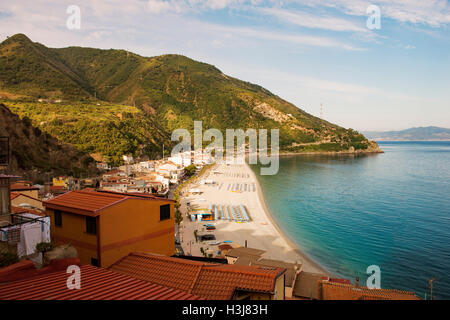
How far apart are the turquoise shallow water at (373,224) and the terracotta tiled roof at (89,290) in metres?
15.0

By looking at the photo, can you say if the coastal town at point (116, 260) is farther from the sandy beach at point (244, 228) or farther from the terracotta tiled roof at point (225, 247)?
the sandy beach at point (244, 228)

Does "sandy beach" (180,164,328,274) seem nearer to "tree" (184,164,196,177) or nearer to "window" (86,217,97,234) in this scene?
"tree" (184,164,196,177)

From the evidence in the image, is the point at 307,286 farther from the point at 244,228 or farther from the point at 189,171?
the point at 189,171

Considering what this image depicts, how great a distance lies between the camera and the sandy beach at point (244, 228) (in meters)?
18.9

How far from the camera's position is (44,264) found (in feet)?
15.4

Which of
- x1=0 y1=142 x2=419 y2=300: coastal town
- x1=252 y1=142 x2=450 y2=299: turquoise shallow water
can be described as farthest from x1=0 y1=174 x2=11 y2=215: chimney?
x1=252 y1=142 x2=450 y2=299: turquoise shallow water

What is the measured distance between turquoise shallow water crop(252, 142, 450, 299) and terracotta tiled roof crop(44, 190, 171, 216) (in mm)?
13942

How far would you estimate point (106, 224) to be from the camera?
20.5 feet

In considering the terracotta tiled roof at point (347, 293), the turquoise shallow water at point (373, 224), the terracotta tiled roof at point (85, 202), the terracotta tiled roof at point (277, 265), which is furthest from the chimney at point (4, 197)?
the turquoise shallow water at point (373, 224)

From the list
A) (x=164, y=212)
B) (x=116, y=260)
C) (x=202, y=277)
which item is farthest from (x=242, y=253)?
(x=202, y=277)

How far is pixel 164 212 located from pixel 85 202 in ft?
5.95

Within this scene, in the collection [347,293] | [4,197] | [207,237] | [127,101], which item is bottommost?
[207,237]
